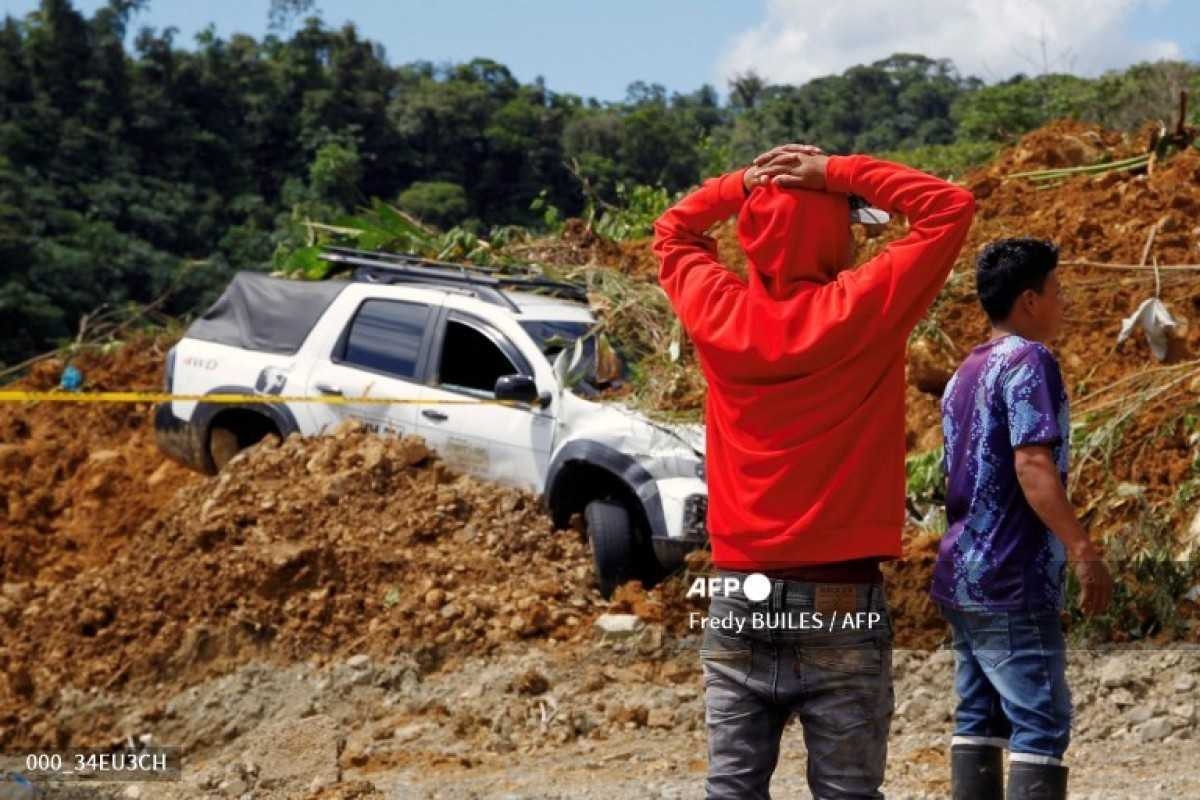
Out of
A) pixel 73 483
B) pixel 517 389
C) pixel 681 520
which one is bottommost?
pixel 681 520

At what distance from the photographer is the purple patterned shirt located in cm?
438

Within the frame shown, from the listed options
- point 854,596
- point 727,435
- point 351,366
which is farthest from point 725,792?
point 351,366

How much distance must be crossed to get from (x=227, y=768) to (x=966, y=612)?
4173mm

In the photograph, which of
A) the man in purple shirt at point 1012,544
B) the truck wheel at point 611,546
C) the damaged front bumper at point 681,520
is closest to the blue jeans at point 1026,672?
the man in purple shirt at point 1012,544

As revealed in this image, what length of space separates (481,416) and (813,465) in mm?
6489

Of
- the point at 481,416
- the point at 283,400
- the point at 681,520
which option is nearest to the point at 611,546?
the point at 681,520

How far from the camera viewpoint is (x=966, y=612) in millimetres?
4496

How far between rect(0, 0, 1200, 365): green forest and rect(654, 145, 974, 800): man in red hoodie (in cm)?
2776

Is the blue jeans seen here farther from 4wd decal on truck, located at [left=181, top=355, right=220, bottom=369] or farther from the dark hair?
4wd decal on truck, located at [left=181, top=355, right=220, bottom=369]

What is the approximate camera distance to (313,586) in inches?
370

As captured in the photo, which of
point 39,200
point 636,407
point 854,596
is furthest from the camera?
point 39,200

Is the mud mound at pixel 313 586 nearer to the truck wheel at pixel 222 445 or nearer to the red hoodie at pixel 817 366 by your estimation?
the truck wheel at pixel 222 445

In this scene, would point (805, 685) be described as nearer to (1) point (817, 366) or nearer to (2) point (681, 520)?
(1) point (817, 366)

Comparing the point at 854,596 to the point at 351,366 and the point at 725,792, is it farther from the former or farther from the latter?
the point at 351,366
